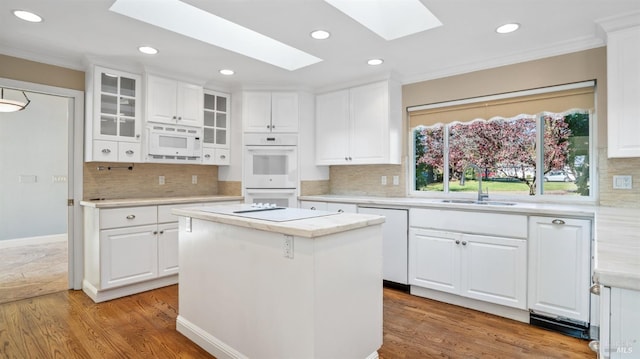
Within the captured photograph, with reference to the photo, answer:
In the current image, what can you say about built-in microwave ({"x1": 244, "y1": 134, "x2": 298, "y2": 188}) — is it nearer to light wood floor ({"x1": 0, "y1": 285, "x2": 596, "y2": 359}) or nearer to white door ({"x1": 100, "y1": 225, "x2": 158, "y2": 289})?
white door ({"x1": 100, "y1": 225, "x2": 158, "y2": 289})

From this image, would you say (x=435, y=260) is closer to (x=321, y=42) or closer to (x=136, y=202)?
(x=321, y=42)

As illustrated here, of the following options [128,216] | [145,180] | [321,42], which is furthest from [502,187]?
[145,180]

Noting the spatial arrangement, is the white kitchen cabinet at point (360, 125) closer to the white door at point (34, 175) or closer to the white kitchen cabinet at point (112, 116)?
the white kitchen cabinet at point (112, 116)

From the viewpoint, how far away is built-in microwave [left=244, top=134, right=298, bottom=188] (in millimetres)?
4215

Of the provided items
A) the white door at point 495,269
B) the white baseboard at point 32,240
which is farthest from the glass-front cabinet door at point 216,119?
the white baseboard at point 32,240

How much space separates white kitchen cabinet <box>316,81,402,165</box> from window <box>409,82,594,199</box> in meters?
0.34

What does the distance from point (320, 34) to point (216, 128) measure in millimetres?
2078

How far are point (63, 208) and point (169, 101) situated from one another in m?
3.85

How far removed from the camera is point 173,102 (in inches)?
148

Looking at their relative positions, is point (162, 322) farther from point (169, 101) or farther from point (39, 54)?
point (39, 54)

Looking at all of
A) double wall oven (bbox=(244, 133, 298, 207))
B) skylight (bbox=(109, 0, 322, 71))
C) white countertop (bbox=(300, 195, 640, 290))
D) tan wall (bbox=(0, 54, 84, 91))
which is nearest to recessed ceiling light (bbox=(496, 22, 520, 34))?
Answer: white countertop (bbox=(300, 195, 640, 290))

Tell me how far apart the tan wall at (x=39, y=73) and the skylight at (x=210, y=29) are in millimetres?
1414

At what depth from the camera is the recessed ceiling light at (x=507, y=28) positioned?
255cm

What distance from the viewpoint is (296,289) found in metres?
1.69
